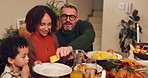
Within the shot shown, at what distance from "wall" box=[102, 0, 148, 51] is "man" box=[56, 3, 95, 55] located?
1.97m

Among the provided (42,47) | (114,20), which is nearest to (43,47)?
(42,47)

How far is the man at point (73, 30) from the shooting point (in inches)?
69.6

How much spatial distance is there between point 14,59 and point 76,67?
395 millimetres

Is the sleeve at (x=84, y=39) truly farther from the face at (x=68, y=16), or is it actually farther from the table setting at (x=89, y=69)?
the table setting at (x=89, y=69)

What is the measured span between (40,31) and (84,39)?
385 millimetres

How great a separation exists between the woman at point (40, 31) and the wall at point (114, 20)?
2.53 m

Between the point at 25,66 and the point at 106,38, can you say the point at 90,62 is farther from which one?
the point at 106,38

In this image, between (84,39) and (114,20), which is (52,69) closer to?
(84,39)

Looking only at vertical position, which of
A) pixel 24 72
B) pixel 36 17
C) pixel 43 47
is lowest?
pixel 24 72

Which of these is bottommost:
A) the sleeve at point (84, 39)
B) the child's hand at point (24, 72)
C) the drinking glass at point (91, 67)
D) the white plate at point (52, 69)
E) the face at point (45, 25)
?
the child's hand at point (24, 72)

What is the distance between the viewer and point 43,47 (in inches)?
65.9

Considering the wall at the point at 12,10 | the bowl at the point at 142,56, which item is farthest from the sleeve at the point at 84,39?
the wall at the point at 12,10

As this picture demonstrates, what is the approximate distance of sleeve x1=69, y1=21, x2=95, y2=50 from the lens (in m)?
1.70

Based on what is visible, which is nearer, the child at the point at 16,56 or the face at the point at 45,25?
the child at the point at 16,56
